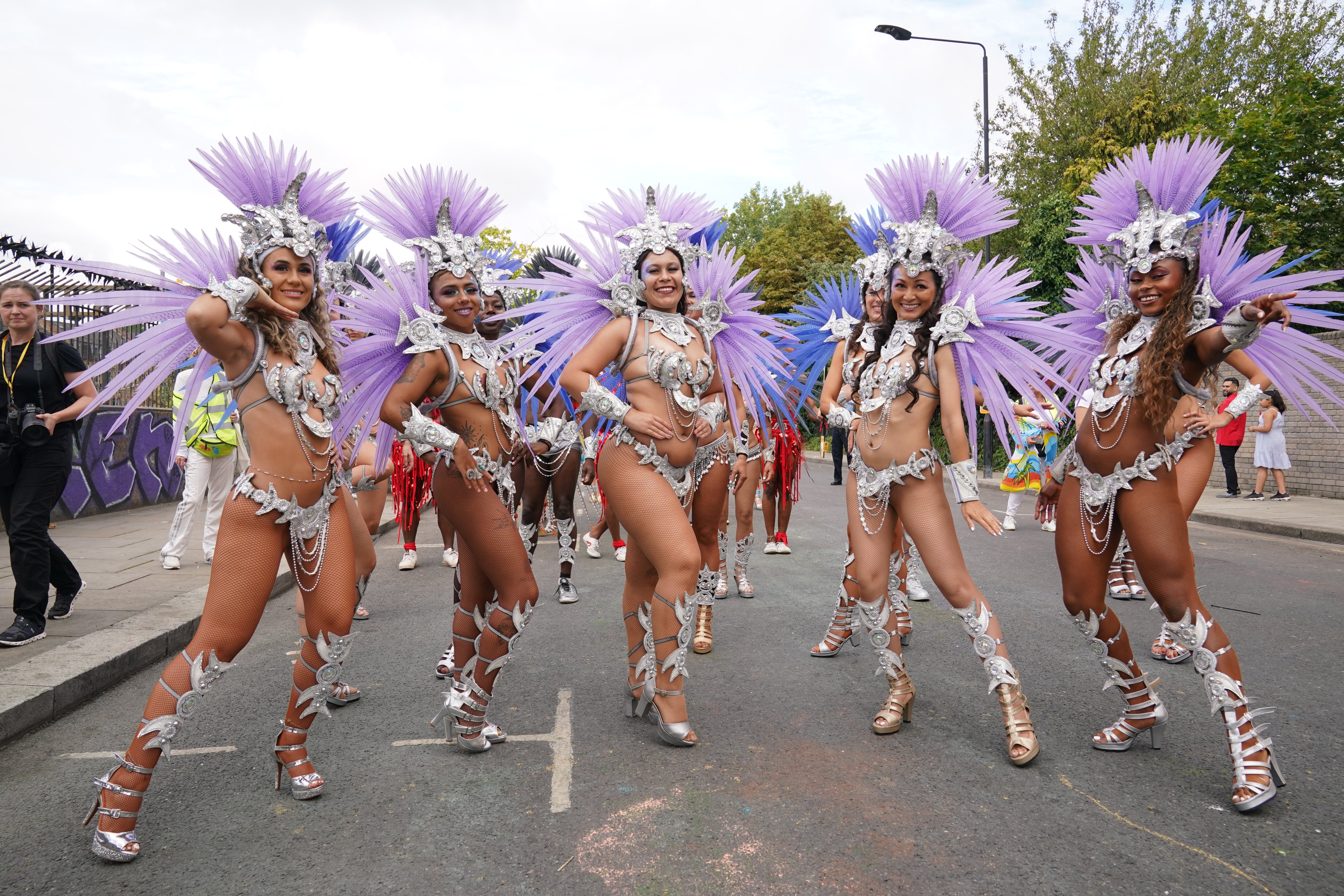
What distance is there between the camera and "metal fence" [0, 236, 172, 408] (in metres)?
7.46

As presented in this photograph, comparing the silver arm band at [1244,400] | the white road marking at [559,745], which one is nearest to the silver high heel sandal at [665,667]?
the white road marking at [559,745]

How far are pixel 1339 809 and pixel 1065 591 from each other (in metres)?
1.17

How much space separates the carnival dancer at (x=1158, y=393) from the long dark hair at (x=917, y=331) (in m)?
0.72

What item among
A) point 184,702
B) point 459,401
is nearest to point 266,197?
point 459,401

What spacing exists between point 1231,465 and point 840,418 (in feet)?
42.6

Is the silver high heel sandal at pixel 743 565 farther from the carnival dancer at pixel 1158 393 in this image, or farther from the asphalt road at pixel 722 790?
the carnival dancer at pixel 1158 393

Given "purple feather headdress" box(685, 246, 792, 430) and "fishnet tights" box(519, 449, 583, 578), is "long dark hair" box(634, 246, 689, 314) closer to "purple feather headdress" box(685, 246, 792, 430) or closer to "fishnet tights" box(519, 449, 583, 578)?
"purple feather headdress" box(685, 246, 792, 430)

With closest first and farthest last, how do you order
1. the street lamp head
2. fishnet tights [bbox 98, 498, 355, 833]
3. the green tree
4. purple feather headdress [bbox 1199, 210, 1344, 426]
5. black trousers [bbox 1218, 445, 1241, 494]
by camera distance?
fishnet tights [bbox 98, 498, 355, 833] → purple feather headdress [bbox 1199, 210, 1344, 426] → black trousers [bbox 1218, 445, 1241, 494] → the street lamp head → the green tree

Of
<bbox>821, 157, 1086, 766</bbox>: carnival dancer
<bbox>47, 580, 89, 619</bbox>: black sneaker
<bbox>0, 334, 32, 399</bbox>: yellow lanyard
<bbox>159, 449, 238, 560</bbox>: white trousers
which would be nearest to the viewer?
<bbox>821, 157, 1086, 766</bbox>: carnival dancer

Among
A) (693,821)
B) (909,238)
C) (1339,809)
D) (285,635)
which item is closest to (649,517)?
(693,821)

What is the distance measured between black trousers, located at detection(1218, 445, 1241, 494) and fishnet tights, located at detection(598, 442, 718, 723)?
13667 millimetres

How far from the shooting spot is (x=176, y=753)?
12.7 feet

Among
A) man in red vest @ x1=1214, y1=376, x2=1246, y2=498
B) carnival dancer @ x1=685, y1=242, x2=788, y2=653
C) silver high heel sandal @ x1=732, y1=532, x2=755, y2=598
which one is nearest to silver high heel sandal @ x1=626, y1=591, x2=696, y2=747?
carnival dancer @ x1=685, y1=242, x2=788, y2=653

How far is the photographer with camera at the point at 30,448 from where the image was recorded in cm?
524
